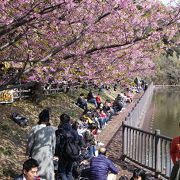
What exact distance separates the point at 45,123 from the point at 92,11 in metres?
2.74

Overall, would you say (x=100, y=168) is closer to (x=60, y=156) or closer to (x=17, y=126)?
(x=60, y=156)

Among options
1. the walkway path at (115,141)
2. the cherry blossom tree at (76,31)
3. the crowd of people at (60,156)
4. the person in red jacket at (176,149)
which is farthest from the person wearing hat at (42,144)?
the walkway path at (115,141)

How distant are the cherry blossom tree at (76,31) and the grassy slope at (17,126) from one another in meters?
2.43

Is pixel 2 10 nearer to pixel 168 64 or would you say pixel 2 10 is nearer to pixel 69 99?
pixel 69 99

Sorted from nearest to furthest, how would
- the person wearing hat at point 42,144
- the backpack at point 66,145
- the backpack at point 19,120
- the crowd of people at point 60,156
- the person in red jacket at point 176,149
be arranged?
the person in red jacket at point 176,149, the crowd of people at point 60,156, the person wearing hat at point 42,144, the backpack at point 66,145, the backpack at point 19,120

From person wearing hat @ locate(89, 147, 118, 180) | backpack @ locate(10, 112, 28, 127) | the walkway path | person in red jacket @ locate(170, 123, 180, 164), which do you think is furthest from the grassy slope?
person in red jacket @ locate(170, 123, 180, 164)

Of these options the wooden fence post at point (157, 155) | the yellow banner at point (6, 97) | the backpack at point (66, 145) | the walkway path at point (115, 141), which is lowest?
the walkway path at point (115, 141)

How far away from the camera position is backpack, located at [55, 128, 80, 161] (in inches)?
302

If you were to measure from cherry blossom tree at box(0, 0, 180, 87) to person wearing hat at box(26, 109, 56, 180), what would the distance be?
1019 mm

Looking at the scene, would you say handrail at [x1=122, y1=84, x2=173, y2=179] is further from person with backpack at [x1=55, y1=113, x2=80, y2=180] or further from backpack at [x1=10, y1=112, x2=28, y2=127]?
backpack at [x1=10, y1=112, x2=28, y2=127]

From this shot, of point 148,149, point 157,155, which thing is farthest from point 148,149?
point 157,155

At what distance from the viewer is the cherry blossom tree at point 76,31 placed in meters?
7.07

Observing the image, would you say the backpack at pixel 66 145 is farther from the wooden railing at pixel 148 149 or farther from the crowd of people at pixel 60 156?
the wooden railing at pixel 148 149

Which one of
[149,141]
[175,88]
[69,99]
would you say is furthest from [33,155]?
[175,88]
